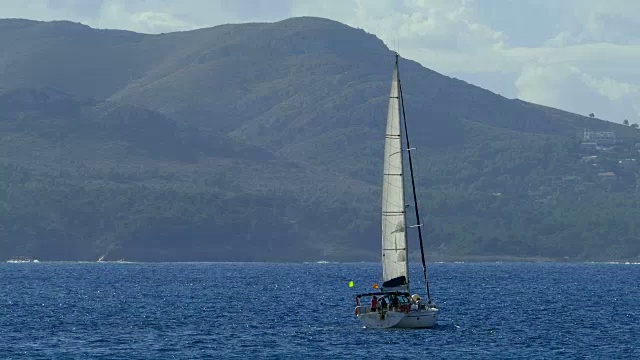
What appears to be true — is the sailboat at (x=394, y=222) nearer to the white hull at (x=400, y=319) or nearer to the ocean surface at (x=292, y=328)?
the white hull at (x=400, y=319)

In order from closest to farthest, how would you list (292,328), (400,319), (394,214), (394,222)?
(394,214) < (394,222) < (400,319) < (292,328)

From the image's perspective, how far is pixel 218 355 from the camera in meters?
98.4

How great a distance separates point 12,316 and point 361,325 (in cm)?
3691

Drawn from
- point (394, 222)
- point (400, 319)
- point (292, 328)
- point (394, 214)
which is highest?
point (394, 214)

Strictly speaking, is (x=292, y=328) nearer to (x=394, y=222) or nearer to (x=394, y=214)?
(x=394, y=222)

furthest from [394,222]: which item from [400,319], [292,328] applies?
[292,328]

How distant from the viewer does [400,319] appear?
10969cm

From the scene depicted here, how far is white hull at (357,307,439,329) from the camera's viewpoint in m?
110

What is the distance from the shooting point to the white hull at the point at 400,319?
110 metres

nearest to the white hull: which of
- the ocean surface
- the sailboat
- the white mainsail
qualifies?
the sailboat

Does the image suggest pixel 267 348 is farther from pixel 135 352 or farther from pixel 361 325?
pixel 361 325

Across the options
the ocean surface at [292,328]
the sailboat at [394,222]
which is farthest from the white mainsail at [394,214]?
the ocean surface at [292,328]

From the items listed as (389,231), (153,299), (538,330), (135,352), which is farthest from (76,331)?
(153,299)

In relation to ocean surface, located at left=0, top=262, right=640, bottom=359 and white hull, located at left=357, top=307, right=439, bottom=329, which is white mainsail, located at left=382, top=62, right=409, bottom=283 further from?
ocean surface, located at left=0, top=262, right=640, bottom=359
